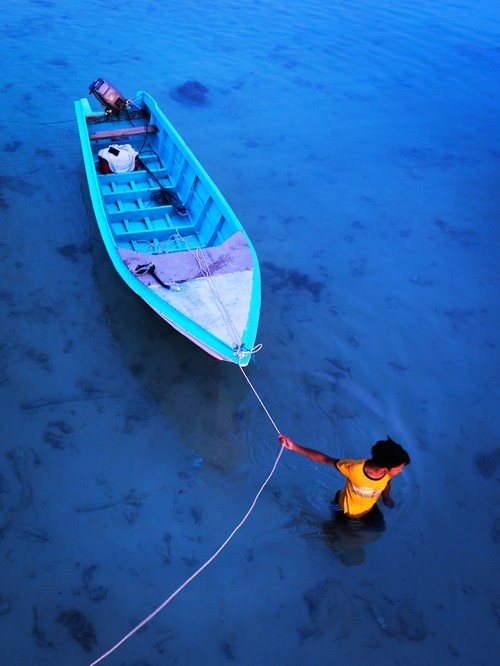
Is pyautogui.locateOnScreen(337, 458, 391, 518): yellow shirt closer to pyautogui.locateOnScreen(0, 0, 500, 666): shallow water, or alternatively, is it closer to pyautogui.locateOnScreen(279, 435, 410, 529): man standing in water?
pyautogui.locateOnScreen(279, 435, 410, 529): man standing in water

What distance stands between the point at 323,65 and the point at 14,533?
14.1m

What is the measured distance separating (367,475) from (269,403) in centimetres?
231

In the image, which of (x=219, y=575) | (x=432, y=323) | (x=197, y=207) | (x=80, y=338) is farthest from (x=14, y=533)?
(x=432, y=323)

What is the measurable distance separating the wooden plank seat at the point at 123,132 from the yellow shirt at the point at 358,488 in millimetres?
7835

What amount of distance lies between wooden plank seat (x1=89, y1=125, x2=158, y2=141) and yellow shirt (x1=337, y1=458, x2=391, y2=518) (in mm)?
7835

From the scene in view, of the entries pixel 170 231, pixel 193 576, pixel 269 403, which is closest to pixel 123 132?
pixel 170 231

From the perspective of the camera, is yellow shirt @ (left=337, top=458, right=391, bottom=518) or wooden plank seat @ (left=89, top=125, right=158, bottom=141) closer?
yellow shirt @ (left=337, top=458, right=391, bottom=518)

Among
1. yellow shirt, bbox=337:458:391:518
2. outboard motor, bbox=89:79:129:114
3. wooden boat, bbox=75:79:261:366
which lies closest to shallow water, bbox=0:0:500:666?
yellow shirt, bbox=337:458:391:518

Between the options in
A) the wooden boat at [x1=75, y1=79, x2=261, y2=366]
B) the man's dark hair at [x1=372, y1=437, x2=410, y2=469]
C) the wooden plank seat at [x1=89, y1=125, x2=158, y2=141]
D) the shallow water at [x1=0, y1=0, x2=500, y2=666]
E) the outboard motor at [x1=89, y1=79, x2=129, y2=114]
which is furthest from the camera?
the outboard motor at [x1=89, y1=79, x2=129, y2=114]

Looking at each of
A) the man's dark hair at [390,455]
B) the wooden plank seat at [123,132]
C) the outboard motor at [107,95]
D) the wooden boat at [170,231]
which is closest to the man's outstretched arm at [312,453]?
the man's dark hair at [390,455]

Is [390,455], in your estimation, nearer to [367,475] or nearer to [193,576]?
[367,475]

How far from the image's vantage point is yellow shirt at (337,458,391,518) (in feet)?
14.6

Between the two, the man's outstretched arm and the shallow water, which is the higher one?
the man's outstretched arm

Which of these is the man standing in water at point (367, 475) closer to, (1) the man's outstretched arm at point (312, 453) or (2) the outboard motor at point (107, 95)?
(1) the man's outstretched arm at point (312, 453)
